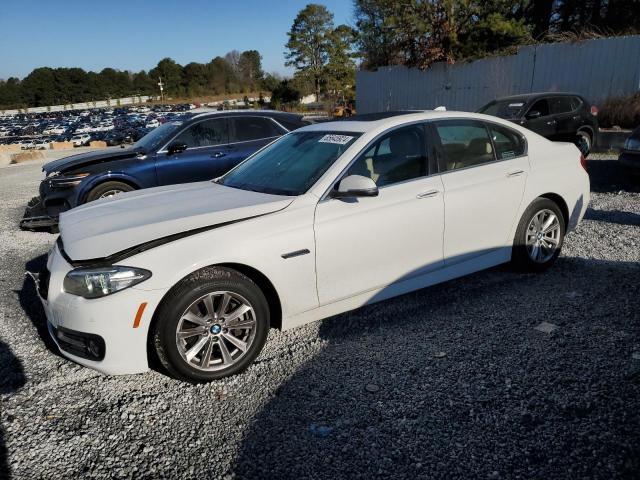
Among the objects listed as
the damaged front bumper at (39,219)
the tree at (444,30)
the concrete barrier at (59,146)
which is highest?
the tree at (444,30)

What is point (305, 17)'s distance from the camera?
5322 cm

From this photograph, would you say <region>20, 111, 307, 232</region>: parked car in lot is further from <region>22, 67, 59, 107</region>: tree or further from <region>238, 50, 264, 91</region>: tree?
<region>22, 67, 59, 107</region>: tree

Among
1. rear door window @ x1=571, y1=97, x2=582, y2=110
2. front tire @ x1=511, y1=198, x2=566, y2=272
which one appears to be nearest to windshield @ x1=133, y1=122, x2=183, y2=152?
front tire @ x1=511, y1=198, x2=566, y2=272

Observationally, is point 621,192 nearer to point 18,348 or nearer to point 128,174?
point 128,174

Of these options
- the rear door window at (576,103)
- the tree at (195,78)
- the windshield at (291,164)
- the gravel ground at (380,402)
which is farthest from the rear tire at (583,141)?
the tree at (195,78)

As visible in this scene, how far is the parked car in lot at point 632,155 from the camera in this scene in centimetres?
731

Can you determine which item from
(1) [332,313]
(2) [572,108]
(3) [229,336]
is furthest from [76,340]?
(2) [572,108]

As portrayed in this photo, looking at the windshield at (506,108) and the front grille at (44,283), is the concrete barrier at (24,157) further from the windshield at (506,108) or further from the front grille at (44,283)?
the front grille at (44,283)

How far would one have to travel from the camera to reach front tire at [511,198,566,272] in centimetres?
439

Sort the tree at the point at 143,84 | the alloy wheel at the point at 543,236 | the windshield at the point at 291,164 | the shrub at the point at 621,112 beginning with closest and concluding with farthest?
the windshield at the point at 291,164
the alloy wheel at the point at 543,236
the shrub at the point at 621,112
the tree at the point at 143,84

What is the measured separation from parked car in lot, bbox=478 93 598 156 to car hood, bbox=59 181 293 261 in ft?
27.8

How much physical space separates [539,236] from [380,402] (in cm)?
265

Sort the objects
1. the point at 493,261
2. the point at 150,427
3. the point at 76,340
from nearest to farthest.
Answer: the point at 150,427, the point at 76,340, the point at 493,261

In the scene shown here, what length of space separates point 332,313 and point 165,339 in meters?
1.17
